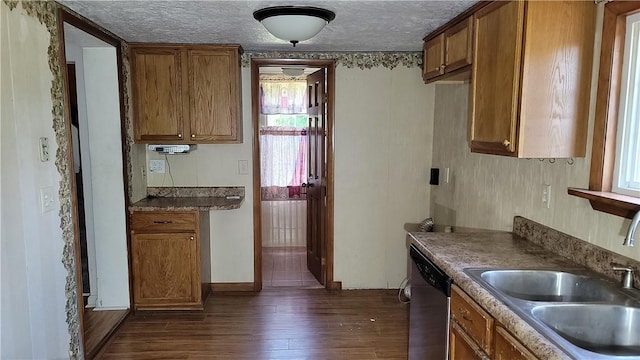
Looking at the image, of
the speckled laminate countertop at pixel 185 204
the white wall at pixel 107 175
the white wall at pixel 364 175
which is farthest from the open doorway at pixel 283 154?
the white wall at pixel 107 175

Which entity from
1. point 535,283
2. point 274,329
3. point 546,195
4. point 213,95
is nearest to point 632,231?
point 535,283

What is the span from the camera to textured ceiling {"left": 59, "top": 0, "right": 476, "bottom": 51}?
7.83 ft

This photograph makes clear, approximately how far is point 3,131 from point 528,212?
8.76ft

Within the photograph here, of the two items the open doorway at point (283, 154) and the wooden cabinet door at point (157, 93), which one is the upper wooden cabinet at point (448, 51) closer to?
Answer: the wooden cabinet door at point (157, 93)

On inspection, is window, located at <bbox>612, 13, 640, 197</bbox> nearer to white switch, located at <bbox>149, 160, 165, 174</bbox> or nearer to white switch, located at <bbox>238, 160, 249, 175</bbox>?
white switch, located at <bbox>238, 160, 249, 175</bbox>

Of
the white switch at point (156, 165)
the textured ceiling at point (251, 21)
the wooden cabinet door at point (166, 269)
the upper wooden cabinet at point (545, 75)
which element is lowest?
the wooden cabinet door at point (166, 269)

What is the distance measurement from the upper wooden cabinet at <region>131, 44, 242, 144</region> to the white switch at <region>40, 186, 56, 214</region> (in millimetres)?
1311

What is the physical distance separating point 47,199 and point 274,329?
1824 millimetres

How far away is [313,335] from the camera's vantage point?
322 centimetres

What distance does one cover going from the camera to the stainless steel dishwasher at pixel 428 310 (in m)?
2.06

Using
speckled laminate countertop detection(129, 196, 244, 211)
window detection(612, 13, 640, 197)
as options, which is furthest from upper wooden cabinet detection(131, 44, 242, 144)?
window detection(612, 13, 640, 197)

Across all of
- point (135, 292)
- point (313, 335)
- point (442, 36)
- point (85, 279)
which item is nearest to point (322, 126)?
point (442, 36)

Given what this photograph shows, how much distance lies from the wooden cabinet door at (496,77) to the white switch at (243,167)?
2.20 m

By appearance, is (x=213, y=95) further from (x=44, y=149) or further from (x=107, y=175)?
(x=44, y=149)
